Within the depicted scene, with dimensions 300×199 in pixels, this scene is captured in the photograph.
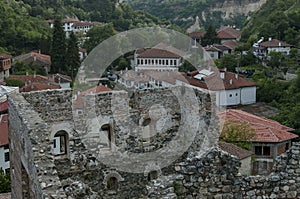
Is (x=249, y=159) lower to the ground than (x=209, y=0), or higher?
lower

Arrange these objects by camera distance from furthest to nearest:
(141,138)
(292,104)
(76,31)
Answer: (76,31) < (292,104) < (141,138)

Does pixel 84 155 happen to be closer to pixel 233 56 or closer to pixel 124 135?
pixel 124 135

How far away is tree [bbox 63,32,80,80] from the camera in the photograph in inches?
2768

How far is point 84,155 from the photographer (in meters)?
12.0

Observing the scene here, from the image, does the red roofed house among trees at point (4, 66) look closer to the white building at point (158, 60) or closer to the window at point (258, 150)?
Answer: the white building at point (158, 60)

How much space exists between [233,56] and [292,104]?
2724 centimetres

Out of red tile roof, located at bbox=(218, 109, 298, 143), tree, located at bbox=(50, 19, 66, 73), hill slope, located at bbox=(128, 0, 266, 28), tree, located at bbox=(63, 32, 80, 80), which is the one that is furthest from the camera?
hill slope, located at bbox=(128, 0, 266, 28)

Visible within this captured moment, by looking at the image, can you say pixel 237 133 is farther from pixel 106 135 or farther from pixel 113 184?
pixel 113 184

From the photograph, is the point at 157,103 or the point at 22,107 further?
the point at 157,103

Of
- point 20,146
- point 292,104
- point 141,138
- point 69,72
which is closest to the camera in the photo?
point 20,146

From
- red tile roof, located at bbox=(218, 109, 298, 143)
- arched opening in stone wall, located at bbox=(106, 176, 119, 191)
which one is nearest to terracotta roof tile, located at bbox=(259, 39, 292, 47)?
red tile roof, located at bbox=(218, 109, 298, 143)

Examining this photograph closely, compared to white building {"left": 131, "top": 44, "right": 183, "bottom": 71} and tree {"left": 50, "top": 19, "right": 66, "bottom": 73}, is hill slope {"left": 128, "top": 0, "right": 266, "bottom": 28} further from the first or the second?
white building {"left": 131, "top": 44, "right": 183, "bottom": 71}

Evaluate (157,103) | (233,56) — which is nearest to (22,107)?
(157,103)

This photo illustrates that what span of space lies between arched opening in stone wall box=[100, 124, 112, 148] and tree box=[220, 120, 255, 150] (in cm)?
1947
